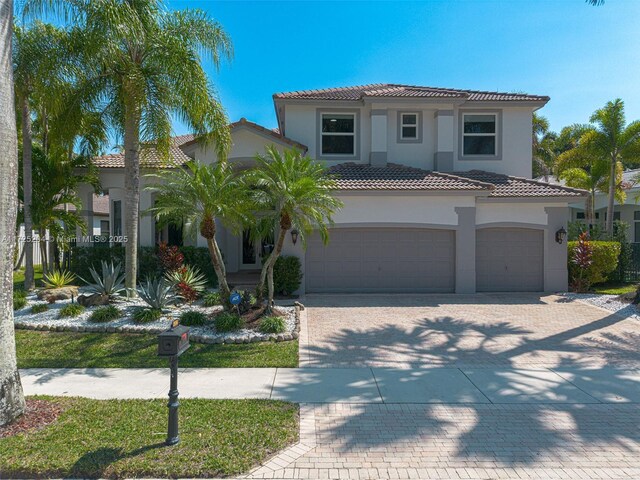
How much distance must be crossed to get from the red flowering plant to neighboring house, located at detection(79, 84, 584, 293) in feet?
1.62

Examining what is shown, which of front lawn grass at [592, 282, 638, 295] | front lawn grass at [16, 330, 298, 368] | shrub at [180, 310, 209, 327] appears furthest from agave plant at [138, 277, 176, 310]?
front lawn grass at [592, 282, 638, 295]

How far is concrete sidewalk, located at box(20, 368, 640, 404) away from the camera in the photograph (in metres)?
5.98

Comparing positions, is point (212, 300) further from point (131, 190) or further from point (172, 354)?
point (172, 354)

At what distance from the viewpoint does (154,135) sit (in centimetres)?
1138

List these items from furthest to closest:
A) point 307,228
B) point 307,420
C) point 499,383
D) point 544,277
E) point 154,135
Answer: point 544,277
point 154,135
point 307,228
point 499,383
point 307,420

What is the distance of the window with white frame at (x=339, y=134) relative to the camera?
1702 cm

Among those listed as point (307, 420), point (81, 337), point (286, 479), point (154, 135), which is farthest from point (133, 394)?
point (154, 135)

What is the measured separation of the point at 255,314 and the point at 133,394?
4.15 meters

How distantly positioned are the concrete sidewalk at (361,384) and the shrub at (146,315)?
8.57 feet

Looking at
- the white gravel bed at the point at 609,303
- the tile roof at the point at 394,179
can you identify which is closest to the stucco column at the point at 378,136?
the tile roof at the point at 394,179

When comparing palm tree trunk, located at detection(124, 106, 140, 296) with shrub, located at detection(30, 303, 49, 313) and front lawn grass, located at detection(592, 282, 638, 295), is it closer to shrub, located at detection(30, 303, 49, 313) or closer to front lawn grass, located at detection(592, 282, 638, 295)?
shrub, located at detection(30, 303, 49, 313)

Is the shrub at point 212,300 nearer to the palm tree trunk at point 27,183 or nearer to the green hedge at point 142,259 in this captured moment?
the green hedge at point 142,259

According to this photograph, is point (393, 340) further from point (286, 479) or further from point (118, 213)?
point (118, 213)

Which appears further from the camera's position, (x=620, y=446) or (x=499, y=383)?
(x=499, y=383)
